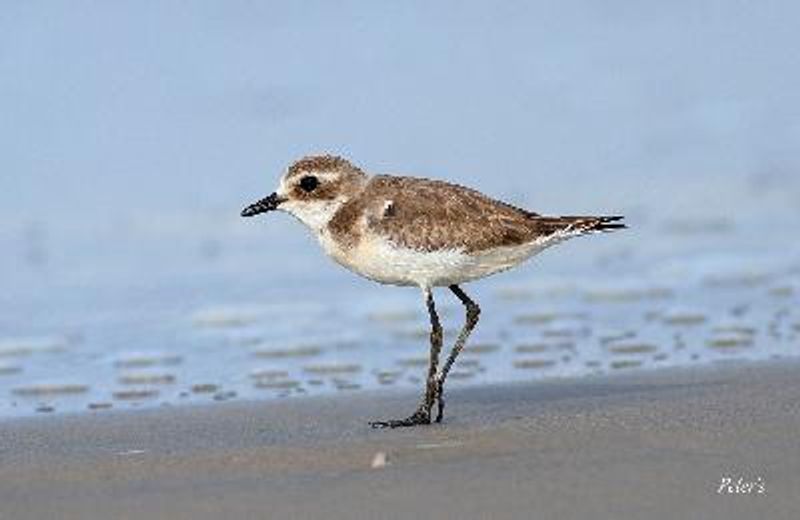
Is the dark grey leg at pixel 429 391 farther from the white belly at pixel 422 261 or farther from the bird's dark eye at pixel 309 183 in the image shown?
the bird's dark eye at pixel 309 183

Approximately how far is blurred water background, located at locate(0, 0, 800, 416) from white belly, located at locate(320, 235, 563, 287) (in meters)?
1.17

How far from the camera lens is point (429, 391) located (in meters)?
8.69

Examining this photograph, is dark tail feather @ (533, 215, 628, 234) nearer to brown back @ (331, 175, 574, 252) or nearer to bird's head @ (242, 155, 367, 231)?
brown back @ (331, 175, 574, 252)

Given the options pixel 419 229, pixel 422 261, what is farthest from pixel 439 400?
pixel 419 229

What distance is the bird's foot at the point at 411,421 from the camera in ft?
27.6

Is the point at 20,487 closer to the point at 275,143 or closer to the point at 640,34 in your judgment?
the point at 275,143

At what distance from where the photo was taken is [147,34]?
1955cm

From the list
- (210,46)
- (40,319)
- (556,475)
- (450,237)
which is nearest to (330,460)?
(556,475)

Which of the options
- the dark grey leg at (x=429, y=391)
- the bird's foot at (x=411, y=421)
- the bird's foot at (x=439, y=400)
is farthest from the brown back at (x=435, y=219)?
the bird's foot at (x=411, y=421)

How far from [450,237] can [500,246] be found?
251 millimetres

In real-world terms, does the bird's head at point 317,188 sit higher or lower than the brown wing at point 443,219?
higher

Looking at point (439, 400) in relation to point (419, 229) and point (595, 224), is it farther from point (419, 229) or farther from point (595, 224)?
point (595, 224)

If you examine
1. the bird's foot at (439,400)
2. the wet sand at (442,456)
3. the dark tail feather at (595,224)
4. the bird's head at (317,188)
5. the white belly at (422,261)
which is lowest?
the wet sand at (442,456)

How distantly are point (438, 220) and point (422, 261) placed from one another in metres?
0.20
